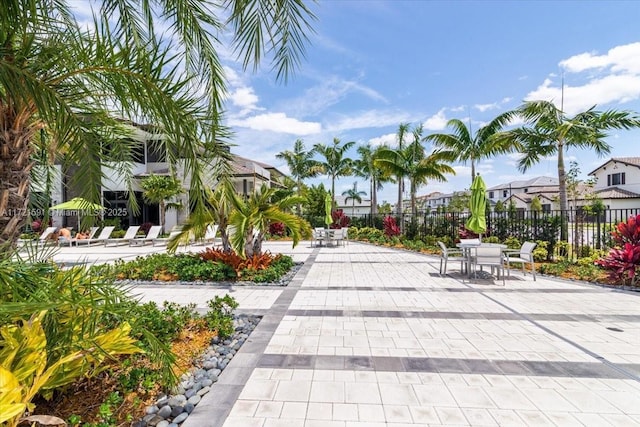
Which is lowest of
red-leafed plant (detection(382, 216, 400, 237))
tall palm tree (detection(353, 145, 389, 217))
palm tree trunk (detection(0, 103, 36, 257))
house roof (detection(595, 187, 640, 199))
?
red-leafed plant (detection(382, 216, 400, 237))

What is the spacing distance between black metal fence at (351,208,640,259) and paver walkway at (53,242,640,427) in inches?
156

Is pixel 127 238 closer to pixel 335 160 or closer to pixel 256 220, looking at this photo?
pixel 256 220

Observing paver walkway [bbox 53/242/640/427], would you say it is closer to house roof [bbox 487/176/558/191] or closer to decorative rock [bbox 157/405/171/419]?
decorative rock [bbox 157/405/171/419]

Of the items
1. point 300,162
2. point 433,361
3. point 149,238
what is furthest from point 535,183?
point 433,361

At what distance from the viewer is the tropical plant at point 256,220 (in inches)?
299

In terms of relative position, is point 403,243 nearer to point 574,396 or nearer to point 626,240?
point 626,240

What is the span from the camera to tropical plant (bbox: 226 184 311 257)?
7588 mm

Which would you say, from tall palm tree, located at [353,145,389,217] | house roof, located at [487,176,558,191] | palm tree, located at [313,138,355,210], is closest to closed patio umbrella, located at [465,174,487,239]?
tall palm tree, located at [353,145,389,217]

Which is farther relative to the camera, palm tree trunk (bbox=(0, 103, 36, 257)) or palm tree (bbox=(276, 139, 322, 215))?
palm tree (bbox=(276, 139, 322, 215))

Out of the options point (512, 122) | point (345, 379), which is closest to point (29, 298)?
point (345, 379)

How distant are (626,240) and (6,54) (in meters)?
11.0

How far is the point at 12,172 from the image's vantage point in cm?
255

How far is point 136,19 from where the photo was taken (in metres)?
3.38

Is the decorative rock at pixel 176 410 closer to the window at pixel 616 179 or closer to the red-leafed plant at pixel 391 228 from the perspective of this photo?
the red-leafed plant at pixel 391 228
